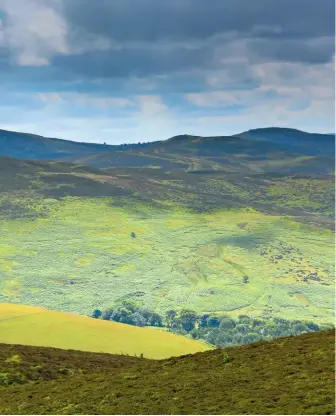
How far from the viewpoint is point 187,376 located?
193 ft

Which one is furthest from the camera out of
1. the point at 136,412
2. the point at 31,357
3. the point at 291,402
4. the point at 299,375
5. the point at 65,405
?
the point at 31,357

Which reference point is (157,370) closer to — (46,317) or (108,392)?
(108,392)

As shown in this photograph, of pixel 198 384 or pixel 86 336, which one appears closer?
pixel 198 384

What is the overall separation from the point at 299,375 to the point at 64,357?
Result: 142 feet

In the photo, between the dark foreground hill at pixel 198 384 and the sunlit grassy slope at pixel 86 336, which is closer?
the dark foreground hill at pixel 198 384

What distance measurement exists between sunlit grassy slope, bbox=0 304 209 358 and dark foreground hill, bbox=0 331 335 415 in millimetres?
61202

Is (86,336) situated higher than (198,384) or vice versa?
(198,384)

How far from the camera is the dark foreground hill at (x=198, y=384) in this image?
149 ft

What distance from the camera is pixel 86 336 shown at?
15150cm

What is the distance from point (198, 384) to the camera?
54.1m

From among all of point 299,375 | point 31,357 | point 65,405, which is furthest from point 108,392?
point 31,357

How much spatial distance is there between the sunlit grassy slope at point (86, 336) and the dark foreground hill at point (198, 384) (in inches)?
2410

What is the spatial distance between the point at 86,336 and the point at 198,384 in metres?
101

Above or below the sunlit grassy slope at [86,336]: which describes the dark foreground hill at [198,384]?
above
